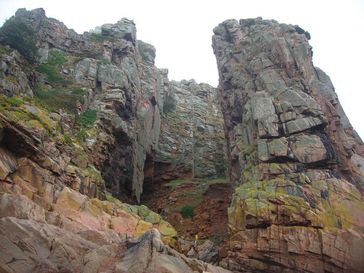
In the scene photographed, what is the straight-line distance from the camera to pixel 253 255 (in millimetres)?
26094

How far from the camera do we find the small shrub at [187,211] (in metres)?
40.3

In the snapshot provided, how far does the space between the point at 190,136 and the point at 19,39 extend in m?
30.9

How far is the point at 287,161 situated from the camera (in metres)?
31.8

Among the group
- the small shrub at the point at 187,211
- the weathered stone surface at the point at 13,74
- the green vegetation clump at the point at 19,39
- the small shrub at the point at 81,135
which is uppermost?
the green vegetation clump at the point at 19,39

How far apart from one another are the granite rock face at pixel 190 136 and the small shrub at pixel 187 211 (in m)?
10.8

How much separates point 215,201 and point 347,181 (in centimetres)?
1661

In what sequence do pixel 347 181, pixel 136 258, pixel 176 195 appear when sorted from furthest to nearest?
1. pixel 176 195
2. pixel 347 181
3. pixel 136 258

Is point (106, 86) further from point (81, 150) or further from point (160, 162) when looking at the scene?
point (160, 162)

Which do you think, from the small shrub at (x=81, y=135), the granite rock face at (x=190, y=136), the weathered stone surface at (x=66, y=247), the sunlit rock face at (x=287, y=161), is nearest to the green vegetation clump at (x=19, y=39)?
the small shrub at (x=81, y=135)

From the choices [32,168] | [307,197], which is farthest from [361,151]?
[32,168]

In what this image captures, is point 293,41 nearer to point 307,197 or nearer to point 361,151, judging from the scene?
point 361,151

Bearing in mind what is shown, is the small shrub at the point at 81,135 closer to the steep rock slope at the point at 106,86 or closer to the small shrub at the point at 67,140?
the steep rock slope at the point at 106,86

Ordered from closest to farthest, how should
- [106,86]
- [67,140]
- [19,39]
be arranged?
[67,140] → [19,39] → [106,86]

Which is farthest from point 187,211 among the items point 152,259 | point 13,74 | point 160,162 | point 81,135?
point 152,259
